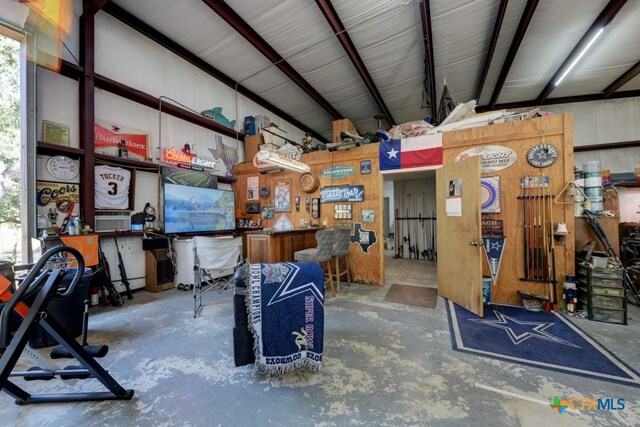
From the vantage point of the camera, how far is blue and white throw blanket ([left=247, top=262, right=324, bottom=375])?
186 cm

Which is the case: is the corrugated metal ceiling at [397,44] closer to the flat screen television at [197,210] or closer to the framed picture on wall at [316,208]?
the flat screen television at [197,210]

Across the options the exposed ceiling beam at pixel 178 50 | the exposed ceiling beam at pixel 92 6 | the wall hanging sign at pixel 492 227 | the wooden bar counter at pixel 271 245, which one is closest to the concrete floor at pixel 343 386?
the wooden bar counter at pixel 271 245

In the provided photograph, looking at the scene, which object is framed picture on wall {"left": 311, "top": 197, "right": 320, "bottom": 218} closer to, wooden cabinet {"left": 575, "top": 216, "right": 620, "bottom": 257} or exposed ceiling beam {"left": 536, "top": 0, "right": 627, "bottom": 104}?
wooden cabinet {"left": 575, "top": 216, "right": 620, "bottom": 257}

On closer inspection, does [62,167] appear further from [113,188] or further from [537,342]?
[537,342]

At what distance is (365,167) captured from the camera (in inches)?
181

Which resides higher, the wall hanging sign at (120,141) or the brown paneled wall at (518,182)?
the wall hanging sign at (120,141)

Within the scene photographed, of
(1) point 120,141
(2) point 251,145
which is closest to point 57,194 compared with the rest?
(1) point 120,141

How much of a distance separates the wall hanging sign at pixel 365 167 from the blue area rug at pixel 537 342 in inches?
107

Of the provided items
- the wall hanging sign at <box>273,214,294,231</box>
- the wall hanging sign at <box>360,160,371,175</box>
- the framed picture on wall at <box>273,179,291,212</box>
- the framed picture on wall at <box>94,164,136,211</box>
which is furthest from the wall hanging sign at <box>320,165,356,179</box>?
Result: the framed picture on wall at <box>94,164,136,211</box>

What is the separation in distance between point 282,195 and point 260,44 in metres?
2.98

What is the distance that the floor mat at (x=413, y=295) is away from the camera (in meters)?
3.53

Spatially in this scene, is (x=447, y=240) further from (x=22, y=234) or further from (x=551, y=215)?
(x=22, y=234)

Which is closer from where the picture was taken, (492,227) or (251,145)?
(492,227)

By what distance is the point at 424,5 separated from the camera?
365 centimetres
